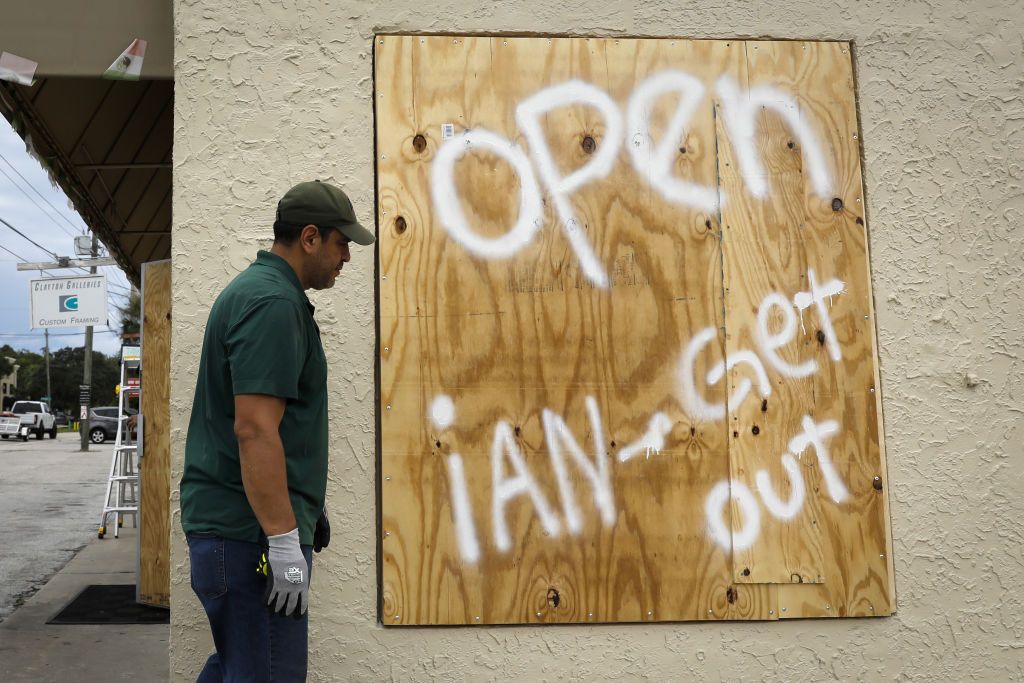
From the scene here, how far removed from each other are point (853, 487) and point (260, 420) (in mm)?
2499

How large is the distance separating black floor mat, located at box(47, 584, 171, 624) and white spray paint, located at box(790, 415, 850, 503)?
448 cm

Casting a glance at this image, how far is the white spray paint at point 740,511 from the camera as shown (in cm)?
378

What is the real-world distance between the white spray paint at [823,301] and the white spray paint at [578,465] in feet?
3.32

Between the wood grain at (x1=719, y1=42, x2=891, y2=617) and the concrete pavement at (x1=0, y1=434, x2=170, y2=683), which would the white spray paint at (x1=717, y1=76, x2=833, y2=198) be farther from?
the concrete pavement at (x1=0, y1=434, x2=170, y2=683)

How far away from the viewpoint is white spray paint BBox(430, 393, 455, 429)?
3.74 meters

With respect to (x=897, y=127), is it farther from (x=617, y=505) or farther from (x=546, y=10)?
(x=617, y=505)

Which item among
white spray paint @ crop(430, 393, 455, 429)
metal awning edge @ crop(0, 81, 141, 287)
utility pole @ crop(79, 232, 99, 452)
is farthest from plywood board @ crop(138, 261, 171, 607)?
utility pole @ crop(79, 232, 99, 452)

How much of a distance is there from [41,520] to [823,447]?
10.5 metres

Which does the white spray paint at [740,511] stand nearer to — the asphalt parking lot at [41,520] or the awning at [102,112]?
the awning at [102,112]

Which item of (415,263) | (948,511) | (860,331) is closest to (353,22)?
(415,263)

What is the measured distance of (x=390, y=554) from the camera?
144 inches

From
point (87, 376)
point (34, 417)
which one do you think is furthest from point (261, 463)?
point (34, 417)

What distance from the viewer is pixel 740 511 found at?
3.79 metres

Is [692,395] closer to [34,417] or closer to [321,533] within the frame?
[321,533]
